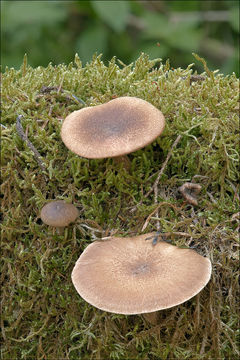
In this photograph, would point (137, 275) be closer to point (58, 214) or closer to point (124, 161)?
point (58, 214)

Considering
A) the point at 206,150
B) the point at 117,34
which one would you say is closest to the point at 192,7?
the point at 117,34

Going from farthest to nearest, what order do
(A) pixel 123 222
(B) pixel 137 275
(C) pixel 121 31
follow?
1. (C) pixel 121 31
2. (A) pixel 123 222
3. (B) pixel 137 275

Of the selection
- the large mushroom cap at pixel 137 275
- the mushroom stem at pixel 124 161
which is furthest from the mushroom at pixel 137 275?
the mushroom stem at pixel 124 161

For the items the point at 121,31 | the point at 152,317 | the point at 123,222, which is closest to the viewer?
the point at 152,317

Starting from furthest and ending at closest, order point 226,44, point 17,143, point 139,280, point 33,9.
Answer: point 226,44
point 33,9
point 17,143
point 139,280

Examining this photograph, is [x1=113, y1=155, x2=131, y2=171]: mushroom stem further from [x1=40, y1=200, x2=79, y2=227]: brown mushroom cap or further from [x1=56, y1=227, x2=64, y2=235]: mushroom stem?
[x1=56, y1=227, x2=64, y2=235]: mushroom stem

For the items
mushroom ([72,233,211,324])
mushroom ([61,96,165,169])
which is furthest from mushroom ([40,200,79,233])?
mushroom ([61,96,165,169])

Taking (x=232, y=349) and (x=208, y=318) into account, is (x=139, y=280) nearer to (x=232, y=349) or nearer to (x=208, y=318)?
(x=208, y=318)

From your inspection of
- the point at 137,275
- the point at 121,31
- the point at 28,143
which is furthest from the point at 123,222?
the point at 121,31
